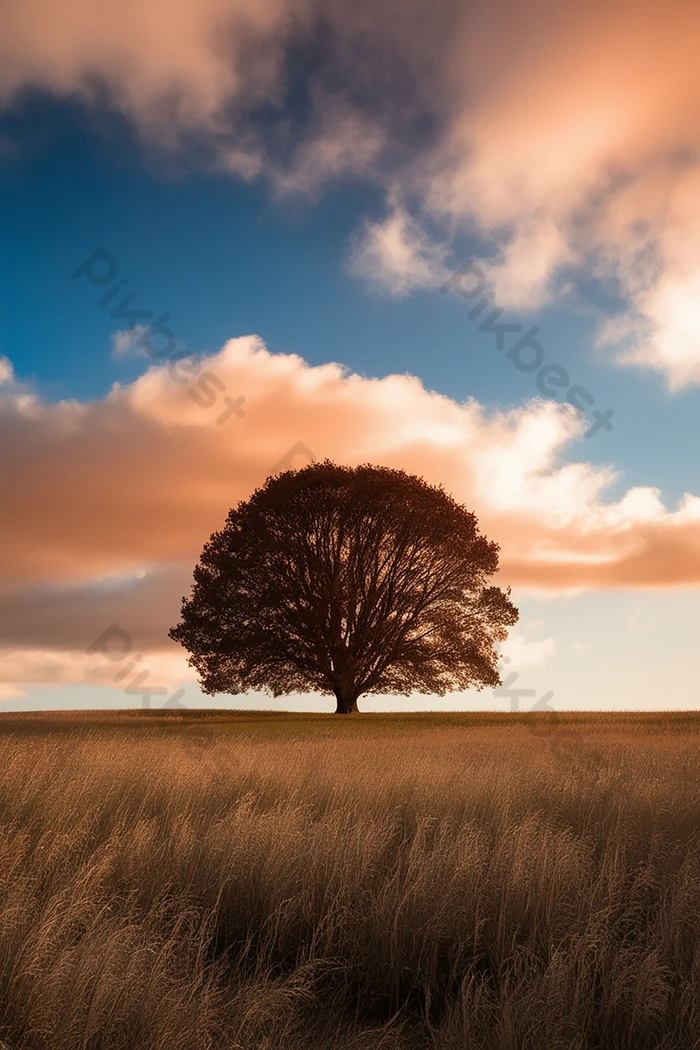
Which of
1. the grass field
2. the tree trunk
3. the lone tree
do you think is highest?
the lone tree

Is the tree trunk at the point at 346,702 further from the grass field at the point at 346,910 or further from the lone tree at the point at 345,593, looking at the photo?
the grass field at the point at 346,910

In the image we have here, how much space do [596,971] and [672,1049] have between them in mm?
702

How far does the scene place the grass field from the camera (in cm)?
496

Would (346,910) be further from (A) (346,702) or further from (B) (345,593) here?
(A) (346,702)

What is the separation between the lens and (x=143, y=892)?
7387mm

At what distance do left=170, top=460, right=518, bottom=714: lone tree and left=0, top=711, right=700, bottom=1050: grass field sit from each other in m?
21.3

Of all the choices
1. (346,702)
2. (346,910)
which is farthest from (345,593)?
(346,910)

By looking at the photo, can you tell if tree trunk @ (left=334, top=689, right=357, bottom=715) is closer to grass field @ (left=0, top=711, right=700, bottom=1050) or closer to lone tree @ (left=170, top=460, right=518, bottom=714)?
lone tree @ (left=170, top=460, right=518, bottom=714)

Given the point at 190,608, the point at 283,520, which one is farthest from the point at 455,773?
the point at 190,608

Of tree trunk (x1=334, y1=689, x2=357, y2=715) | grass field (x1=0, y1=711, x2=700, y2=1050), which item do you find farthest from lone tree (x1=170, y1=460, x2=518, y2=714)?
grass field (x1=0, y1=711, x2=700, y2=1050)

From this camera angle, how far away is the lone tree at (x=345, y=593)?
34.2 meters

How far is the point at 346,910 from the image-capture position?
671 cm

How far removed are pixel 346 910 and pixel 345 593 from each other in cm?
2747

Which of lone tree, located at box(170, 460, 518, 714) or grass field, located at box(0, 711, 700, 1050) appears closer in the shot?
grass field, located at box(0, 711, 700, 1050)
